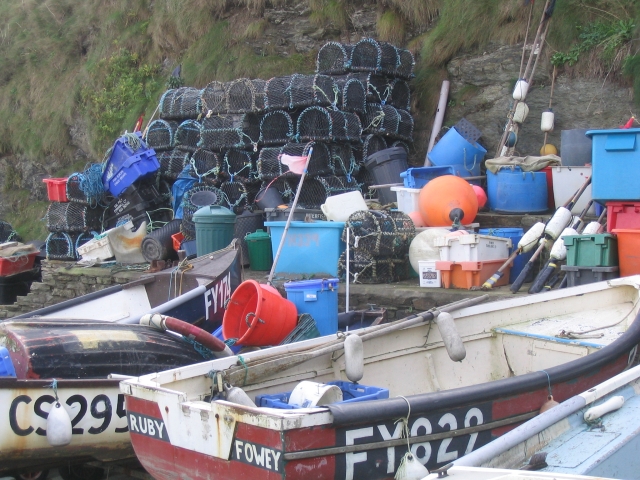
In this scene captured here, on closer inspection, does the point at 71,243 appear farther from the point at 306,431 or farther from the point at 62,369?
the point at 306,431

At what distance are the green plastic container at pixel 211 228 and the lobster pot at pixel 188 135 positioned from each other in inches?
83.0

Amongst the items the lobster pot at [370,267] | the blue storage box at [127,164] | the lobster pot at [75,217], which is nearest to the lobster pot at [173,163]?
the blue storage box at [127,164]

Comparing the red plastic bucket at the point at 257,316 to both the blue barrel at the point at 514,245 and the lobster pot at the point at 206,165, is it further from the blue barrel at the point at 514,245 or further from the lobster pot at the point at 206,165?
the lobster pot at the point at 206,165

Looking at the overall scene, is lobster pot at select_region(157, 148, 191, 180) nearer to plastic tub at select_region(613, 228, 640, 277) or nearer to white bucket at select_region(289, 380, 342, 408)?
plastic tub at select_region(613, 228, 640, 277)

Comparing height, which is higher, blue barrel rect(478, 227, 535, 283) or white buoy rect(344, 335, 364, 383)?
blue barrel rect(478, 227, 535, 283)

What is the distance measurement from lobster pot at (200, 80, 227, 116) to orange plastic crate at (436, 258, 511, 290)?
14.6ft

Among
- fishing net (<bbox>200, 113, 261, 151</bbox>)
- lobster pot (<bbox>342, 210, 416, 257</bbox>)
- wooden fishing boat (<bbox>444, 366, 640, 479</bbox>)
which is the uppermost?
fishing net (<bbox>200, 113, 261, 151</bbox>)

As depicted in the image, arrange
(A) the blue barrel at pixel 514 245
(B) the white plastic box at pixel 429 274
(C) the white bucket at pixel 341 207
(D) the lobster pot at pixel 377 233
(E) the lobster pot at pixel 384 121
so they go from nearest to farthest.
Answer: (B) the white plastic box at pixel 429 274
(A) the blue barrel at pixel 514 245
(D) the lobster pot at pixel 377 233
(C) the white bucket at pixel 341 207
(E) the lobster pot at pixel 384 121

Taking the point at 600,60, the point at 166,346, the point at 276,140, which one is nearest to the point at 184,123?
the point at 276,140

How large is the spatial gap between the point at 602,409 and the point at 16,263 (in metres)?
11.7

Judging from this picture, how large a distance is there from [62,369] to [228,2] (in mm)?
11398

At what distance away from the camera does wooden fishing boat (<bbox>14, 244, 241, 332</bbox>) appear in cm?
743

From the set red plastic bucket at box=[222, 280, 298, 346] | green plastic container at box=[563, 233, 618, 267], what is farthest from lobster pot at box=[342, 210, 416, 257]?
green plastic container at box=[563, 233, 618, 267]

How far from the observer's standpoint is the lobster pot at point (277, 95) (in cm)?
1038
